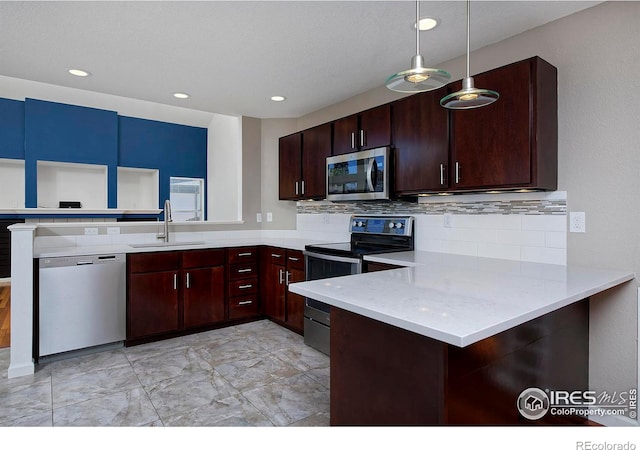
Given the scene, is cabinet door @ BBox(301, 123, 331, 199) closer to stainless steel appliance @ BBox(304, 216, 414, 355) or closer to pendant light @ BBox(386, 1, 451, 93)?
stainless steel appliance @ BBox(304, 216, 414, 355)

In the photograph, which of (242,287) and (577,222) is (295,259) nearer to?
(242,287)

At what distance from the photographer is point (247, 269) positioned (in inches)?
154

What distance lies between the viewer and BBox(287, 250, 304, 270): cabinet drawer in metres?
3.46

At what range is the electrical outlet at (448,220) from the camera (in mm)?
2873

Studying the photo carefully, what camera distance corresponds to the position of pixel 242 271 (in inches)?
152

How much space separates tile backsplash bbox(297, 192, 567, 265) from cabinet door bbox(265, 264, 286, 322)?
1.13 metres

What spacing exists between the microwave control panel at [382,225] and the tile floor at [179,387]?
1.17 m

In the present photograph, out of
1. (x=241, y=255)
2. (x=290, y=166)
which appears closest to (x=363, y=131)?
(x=290, y=166)

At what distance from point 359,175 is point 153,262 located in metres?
1.97

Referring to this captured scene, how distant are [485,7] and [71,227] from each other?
3.73 m

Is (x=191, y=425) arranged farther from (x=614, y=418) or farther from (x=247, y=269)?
(x=614, y=418)

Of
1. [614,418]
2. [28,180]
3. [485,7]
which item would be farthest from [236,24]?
[28,180]

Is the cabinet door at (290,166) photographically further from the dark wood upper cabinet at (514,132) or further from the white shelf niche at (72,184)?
the white shelf niche at (72,184)

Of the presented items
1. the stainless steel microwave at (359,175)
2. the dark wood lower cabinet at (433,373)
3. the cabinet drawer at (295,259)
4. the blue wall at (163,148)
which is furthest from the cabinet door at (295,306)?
the blue wall at (163,148)
